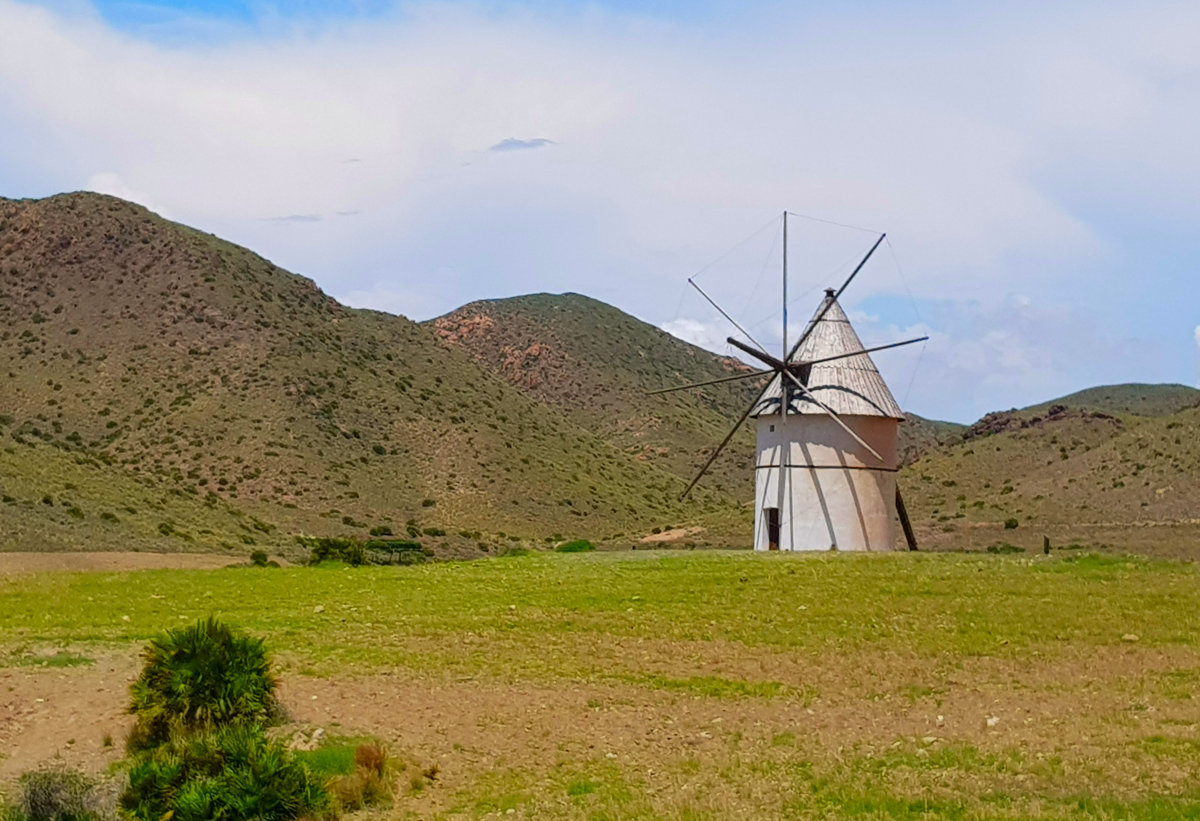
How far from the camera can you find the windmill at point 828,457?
33.6 metres

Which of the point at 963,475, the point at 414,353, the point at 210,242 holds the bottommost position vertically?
the point at 963,475

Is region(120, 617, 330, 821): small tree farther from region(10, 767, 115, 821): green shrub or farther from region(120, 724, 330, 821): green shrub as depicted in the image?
region(10, 767, 115, 821): green shrub

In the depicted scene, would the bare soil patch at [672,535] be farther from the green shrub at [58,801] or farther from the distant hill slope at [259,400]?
the green shrub at [58,801]

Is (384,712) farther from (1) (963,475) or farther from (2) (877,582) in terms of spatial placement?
(1) (963,475)

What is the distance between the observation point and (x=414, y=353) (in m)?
80.5

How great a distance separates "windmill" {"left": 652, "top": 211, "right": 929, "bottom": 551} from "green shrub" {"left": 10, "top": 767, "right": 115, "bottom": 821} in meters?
24.8

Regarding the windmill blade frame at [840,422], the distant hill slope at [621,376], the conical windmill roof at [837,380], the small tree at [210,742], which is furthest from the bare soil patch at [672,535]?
the small tree at [210,742]

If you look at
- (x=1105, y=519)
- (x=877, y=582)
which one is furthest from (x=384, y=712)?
(x=1105, y=519)

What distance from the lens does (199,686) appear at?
42.1ft

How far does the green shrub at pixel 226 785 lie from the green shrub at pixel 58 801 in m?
0.26

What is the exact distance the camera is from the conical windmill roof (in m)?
34.0

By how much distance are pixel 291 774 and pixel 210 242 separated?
71948mm

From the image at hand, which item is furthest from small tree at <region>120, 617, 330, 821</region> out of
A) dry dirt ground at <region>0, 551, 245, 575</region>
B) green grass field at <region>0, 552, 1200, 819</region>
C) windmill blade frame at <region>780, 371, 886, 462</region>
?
windmill blade frame at <region>780, 371, 886, 462</region>

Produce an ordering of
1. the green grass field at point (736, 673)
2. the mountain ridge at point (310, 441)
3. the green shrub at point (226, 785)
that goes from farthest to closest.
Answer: the mountain ridge at point (310, 441)
the green grass field at point (736, 673)
the green shrub at point (226, 785)
